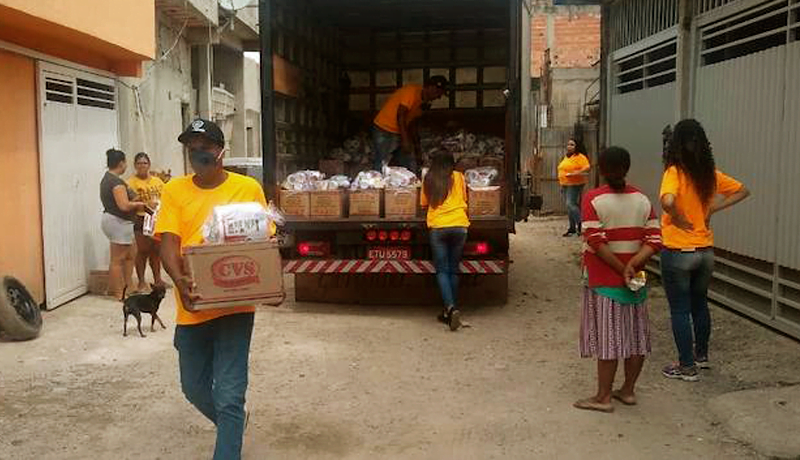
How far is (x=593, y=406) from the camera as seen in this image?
16.6 ft

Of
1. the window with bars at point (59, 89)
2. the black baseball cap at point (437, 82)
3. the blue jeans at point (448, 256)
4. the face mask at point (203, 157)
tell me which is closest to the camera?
the face mask at point (203, 157)

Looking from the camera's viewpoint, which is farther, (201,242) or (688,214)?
(688,214)

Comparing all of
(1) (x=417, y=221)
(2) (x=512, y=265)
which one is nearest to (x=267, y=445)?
(1) (x=417, y=221)

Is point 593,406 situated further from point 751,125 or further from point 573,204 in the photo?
point 573,204

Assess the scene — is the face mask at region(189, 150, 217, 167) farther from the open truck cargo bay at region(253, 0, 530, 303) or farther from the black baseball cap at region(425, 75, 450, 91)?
the black baseball cap at region(425, 75, 450, 91)

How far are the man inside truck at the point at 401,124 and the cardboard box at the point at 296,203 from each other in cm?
183

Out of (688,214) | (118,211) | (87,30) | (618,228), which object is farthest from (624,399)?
(87,30)

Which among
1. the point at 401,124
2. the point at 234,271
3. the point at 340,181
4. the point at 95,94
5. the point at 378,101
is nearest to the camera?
the point at 234,271

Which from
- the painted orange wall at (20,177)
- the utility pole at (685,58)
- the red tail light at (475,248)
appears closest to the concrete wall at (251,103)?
the painted orange wall at (20,177)

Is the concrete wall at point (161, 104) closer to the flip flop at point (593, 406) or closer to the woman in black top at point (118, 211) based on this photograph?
the woman in black top at point (118, 211)

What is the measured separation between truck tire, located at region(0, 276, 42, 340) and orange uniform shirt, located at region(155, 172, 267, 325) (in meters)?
3.83

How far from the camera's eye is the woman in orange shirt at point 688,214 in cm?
539

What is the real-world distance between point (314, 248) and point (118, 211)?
2.20 metres

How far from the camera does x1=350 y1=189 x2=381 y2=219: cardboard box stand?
797 cm
